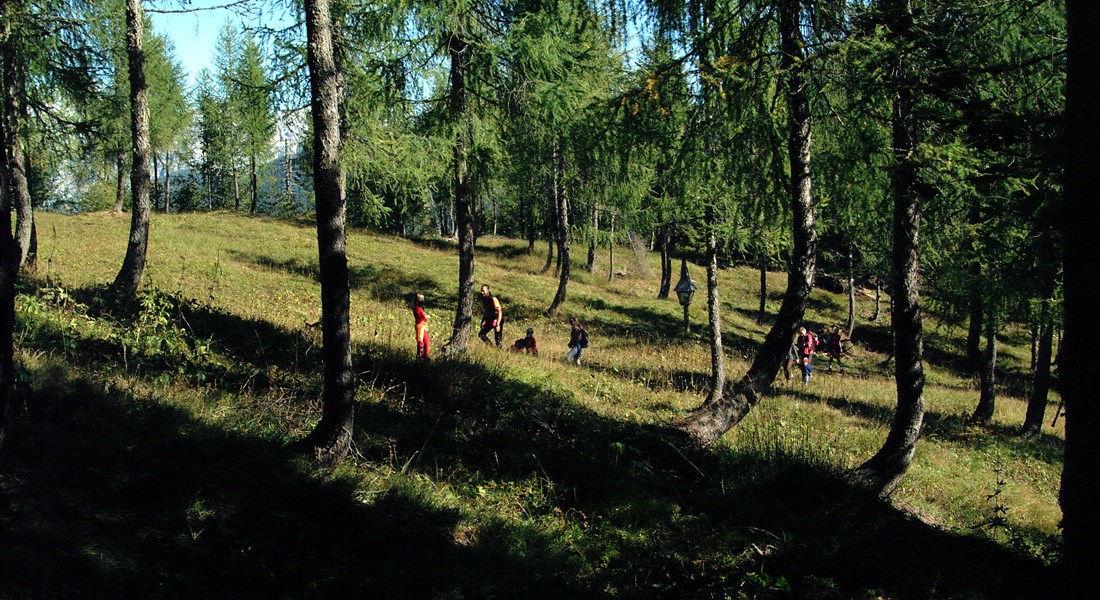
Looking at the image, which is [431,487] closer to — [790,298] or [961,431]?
[790,298]

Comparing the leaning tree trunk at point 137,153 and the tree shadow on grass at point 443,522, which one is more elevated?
the leaning tree trunk at point 137,153

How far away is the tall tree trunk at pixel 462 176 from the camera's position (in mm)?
12109

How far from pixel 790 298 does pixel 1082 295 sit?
5014mm

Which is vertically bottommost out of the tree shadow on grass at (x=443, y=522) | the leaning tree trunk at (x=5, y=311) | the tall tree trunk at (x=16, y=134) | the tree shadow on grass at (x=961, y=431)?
the tree shadow on grass at (x=961, y=431)

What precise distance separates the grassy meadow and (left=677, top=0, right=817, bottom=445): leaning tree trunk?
1.22 ft

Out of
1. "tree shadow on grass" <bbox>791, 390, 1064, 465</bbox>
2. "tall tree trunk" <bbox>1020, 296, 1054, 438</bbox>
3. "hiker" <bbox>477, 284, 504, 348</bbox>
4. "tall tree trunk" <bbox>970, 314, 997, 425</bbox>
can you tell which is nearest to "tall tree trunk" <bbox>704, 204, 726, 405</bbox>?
"tree shadow on grass" <bbox>791, 390, 1064, 465</bbox>

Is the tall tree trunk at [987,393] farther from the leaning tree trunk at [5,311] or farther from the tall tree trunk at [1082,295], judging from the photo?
the leaning tree trunk at [5,311]

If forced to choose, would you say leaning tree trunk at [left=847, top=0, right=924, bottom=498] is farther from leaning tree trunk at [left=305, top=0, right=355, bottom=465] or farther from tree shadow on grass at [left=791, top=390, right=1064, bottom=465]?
leaning tree trunk at [left=305, top=0, right=355, bottom=465]

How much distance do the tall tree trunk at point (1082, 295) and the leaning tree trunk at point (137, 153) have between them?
521 inches

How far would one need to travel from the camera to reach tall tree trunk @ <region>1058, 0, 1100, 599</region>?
3.85 metres

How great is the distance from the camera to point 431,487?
6574 mm

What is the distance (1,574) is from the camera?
12.6ft

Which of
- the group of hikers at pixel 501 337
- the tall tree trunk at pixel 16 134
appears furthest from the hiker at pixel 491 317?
the tall tree trunk at pixel 16 134

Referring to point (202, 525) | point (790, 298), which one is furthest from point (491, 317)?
point (202, 525)
